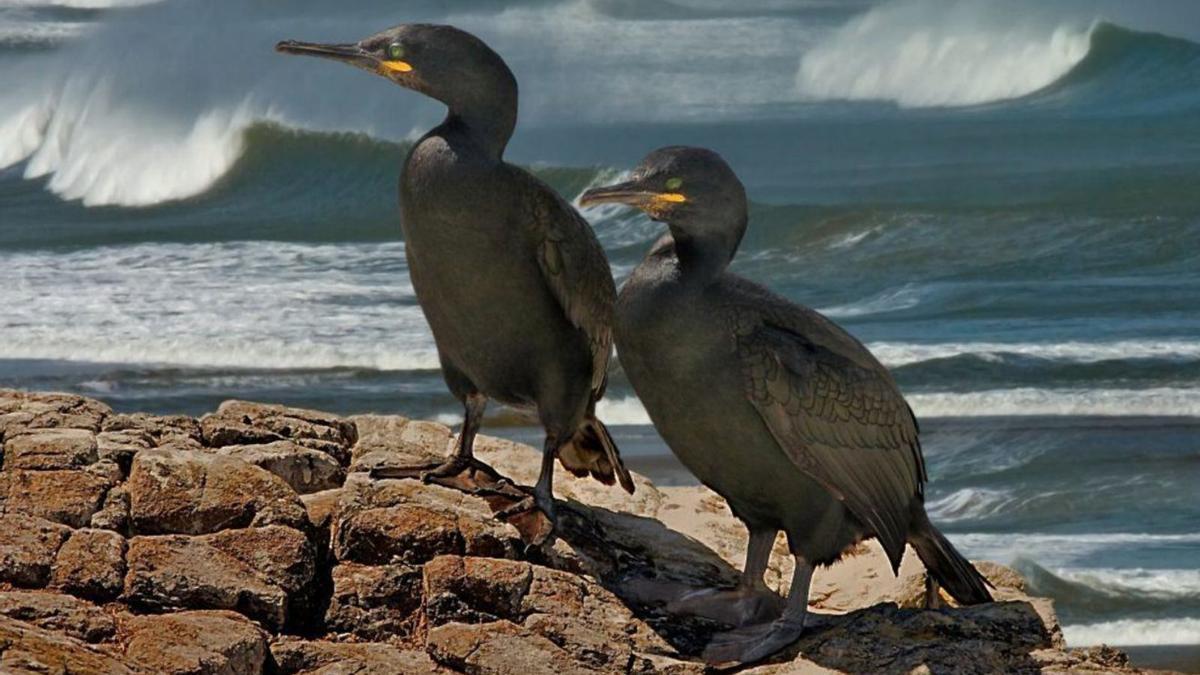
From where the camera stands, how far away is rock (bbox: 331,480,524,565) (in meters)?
7.19

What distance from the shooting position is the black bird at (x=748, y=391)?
Result: 23.5 ft

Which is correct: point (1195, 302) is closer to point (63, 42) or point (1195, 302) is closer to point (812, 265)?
point (812, 265)

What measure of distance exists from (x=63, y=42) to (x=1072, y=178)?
17.3 meters

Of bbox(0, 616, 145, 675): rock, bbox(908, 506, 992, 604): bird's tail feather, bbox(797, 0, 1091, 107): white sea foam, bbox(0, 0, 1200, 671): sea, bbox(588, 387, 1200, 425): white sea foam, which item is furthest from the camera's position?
bbox(797, 0, 1091, 107): white sea foam

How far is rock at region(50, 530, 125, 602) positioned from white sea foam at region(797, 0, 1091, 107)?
2684 cm

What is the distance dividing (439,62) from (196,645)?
230 cm

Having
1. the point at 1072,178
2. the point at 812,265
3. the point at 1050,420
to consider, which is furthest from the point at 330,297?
the point at 1072,178

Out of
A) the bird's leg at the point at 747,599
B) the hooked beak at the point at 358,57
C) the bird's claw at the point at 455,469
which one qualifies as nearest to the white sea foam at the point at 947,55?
the bird's claw at the point at 455,469

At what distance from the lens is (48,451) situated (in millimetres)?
7391

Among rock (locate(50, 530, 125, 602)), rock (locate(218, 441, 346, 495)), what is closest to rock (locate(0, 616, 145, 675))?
rock (locate(50, 530, 125, 602))

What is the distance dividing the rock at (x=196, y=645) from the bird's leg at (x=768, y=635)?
1472 mm

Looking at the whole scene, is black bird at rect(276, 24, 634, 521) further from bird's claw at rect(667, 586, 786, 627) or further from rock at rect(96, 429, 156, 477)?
rock at rect(96, 429, 156, 477)

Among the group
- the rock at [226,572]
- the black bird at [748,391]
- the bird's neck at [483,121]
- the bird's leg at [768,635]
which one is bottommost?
the bird's leg at [768,635]

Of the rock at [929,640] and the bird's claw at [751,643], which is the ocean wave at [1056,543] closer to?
the rock at [929,640]
